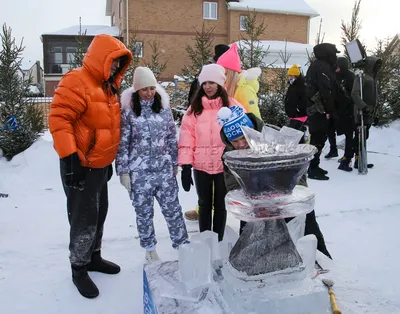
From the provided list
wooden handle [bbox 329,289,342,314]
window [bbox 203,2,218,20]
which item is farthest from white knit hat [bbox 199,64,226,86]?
window [bbox 203,2,218,20]

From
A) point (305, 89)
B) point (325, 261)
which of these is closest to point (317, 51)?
point (305, 89)

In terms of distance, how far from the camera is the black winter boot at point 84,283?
112 inches

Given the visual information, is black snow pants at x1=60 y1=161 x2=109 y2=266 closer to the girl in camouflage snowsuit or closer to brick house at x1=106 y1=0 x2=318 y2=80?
the girl in camouflage snowsuit

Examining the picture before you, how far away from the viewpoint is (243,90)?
420 centimetres

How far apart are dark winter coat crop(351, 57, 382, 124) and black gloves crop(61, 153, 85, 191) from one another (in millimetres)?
5176

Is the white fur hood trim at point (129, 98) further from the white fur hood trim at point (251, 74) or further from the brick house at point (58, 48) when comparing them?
the brick house at point (58, 48)

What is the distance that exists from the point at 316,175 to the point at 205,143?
142 inches

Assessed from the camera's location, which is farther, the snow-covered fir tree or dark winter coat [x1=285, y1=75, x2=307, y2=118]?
the snow-covered fir tree

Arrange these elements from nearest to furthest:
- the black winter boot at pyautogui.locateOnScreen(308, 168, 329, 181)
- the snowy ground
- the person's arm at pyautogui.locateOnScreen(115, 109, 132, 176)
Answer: the snowy ground, the person's arm at pyautogui.locateOnScreen(115, 109, 132, 176), the black winter boot at pyautogui.locateOnScreen(308, 168, 329, 181)

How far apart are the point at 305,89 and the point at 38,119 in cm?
542

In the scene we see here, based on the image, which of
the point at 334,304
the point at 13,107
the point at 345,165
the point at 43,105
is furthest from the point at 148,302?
the point at 43,105

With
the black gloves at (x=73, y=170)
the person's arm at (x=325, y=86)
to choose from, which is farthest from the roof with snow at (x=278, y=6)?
the black gloves at (x=73, y=170)

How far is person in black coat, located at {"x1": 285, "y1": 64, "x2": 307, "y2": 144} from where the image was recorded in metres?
6.76

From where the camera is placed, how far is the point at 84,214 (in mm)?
2801
